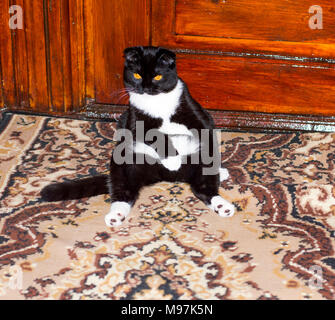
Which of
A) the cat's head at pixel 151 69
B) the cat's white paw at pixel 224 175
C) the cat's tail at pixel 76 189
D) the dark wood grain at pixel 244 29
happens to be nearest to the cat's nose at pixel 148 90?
the cat's head at pixel 151 69

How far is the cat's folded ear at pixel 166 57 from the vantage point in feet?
5.57

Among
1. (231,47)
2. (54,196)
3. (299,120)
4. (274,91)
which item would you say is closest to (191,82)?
(231,47)

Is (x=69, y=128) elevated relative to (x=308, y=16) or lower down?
lower down

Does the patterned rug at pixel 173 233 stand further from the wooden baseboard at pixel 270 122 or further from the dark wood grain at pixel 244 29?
the dark wood grain at pixel 244 29

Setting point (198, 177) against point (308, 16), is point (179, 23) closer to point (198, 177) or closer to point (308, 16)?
point (308, 16)

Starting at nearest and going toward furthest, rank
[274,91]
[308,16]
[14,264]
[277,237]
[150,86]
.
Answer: [14,264] < [277,237] < [150,86] < [308,16] < [274,91]

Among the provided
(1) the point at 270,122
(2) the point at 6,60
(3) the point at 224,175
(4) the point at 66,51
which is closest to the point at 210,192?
(3) the point at 224,175

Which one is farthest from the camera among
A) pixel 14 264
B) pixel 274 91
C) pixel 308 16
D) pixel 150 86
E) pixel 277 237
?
pixel 274 91

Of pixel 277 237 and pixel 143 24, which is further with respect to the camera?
pixel 143 24

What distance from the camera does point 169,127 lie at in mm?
1743

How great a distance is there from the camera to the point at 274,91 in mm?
2393

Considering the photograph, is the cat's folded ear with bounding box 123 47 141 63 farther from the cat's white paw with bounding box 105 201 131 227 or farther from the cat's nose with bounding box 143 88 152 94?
the cat's white paw with bounding box 105 201 131 227

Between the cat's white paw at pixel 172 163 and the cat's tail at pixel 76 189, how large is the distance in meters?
0.23

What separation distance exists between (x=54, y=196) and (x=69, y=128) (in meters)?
0.77
